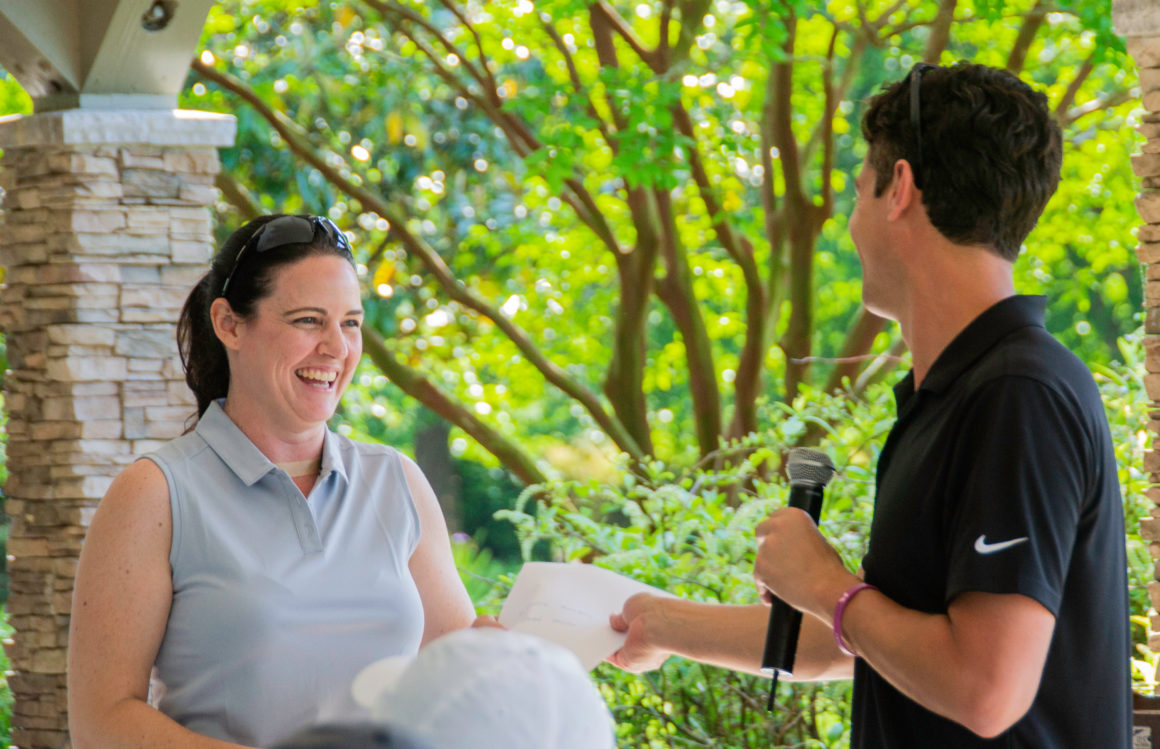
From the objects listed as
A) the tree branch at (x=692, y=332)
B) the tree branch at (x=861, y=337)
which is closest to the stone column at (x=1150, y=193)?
the tree branch at (x=861, y=337)

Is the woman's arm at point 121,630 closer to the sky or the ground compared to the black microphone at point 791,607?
closer to the ground

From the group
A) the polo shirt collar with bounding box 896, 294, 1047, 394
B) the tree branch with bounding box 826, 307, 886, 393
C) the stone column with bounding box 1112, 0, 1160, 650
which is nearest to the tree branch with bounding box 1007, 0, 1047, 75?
the tree branch with bounding box 826, 307, 886, 393

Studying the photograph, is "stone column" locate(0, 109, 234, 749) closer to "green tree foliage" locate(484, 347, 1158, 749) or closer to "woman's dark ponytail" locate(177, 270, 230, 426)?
"green tree foliage" locate(484, 347, 1158, 749)

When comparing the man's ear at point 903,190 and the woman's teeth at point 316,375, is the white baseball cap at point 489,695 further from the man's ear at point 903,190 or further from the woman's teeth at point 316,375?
the woman's teeth at point 316,375

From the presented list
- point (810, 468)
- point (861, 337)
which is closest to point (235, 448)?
point (810, 468)

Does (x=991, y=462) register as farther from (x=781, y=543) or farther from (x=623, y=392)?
(x=623, y=392)

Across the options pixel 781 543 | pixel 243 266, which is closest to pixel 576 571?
pixel 781 543

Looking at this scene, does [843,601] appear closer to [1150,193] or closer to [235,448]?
[235,448]

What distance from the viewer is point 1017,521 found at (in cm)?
130

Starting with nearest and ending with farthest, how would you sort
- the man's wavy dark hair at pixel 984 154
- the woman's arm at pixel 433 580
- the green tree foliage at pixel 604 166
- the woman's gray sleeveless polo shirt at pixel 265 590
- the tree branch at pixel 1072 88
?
1. the man's wavy dark hair at pixel 984 154
2. the woman's gray sleeveless polo shirt at pixel 265 590
3. the woman's arm at pixel 433 580
4. the green tree foliage at pixel 604 166
5. the tree branch at pixel 1072 88

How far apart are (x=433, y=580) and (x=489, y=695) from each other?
156cm

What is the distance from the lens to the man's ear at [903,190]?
1.49 metres

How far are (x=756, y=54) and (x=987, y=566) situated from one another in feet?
19.5

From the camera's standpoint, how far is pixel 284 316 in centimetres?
201
